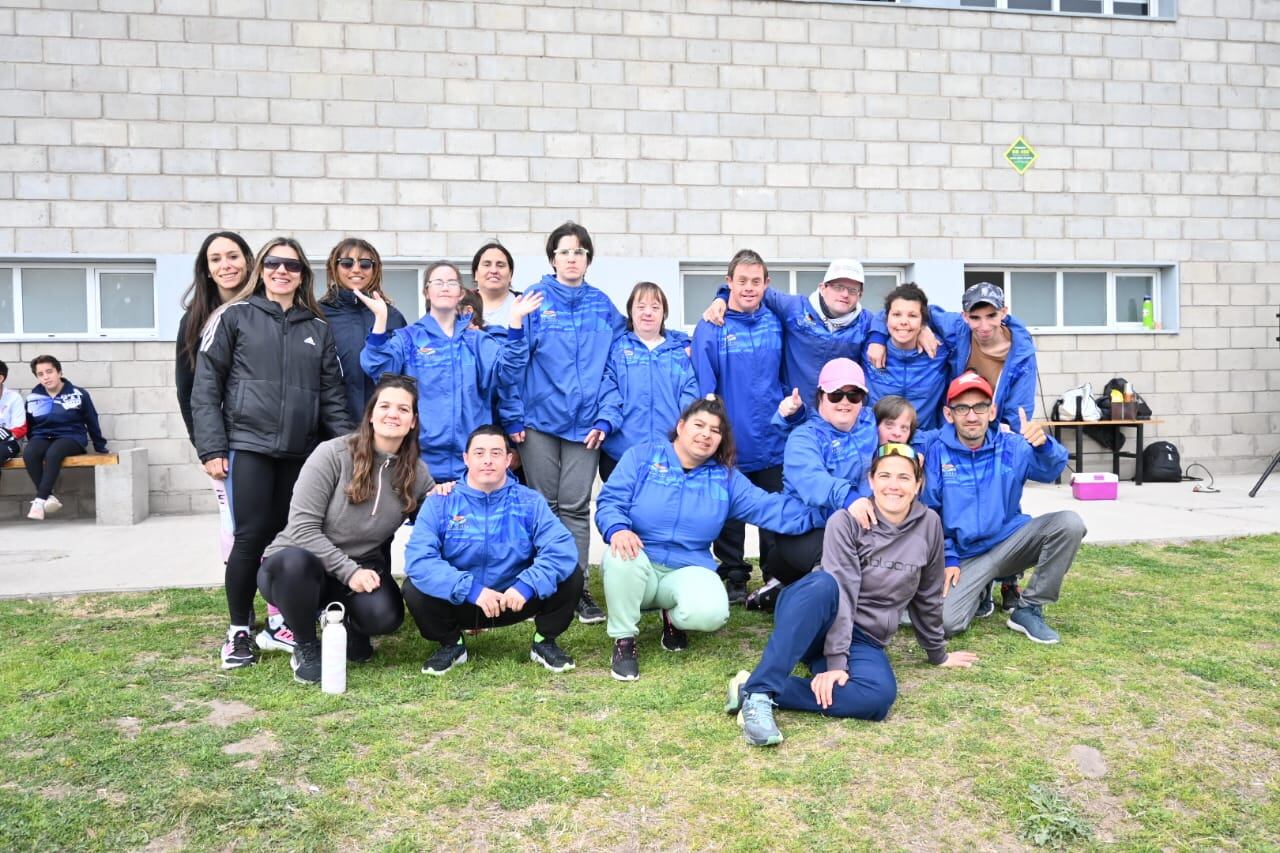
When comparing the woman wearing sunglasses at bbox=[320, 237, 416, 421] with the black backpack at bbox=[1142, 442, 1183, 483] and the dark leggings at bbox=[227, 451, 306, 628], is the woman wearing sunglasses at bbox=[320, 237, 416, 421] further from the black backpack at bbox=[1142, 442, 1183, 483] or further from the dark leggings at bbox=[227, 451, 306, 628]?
the black backpack at bbox=[1142, 442, 1183, 483]

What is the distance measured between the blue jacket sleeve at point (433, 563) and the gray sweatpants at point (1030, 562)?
1970 millimetres

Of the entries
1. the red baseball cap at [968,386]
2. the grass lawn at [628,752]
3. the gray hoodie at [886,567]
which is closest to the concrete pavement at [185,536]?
the grass lawn at [628,752]

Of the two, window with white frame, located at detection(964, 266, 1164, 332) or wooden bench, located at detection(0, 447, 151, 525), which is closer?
wooden bench, located at detection(0, 447, 151, 525)

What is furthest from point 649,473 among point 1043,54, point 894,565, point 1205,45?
point 1205,45

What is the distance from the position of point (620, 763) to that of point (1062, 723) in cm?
142

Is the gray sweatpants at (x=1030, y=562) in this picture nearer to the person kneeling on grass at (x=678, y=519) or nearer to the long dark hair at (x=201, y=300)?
the person kneeling on grass at (x=678, y=519)

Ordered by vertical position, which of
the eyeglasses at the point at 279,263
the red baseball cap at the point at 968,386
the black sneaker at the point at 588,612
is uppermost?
the eyeglasses at the point at 279,263

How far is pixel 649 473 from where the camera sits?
A: 373cm

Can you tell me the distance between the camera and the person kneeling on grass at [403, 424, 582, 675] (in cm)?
339

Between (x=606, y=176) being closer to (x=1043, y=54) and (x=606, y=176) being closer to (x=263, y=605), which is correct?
(x=1043, y=54)

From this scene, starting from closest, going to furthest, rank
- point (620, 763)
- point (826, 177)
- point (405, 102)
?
point (620, 763) → point (405, 102) → point (826, 177)

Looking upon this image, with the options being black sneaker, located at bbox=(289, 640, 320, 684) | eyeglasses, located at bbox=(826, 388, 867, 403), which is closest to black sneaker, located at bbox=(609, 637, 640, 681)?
black sneaker, located at bbox=(289, 640, 320, 684)

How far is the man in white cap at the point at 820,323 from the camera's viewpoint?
174 inches

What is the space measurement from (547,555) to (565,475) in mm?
929
